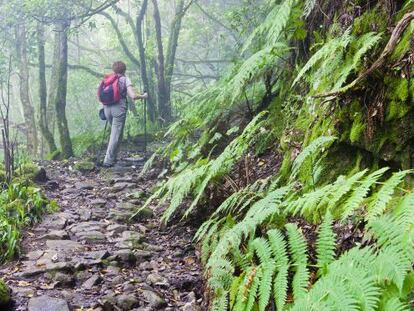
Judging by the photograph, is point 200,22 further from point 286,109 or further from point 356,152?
point 356,152

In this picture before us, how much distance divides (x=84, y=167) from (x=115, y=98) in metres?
1.61

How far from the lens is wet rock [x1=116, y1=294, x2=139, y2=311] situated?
126 inches

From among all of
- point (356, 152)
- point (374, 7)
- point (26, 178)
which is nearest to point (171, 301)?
point (356, 152)

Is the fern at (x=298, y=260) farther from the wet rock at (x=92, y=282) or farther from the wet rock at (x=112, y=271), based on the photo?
the wet rock at (x=112, y=271)

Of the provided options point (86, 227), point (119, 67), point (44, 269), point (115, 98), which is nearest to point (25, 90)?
point (119, 67)

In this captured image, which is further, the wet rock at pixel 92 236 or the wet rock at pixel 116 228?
the wet rock at pixel 116 228

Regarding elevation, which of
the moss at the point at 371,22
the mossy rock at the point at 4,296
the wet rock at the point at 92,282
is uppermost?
the moss at the point at 371,22

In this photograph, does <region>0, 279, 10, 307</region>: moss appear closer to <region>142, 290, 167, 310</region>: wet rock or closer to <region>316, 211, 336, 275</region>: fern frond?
<region>142, 290, 167, 310</region>: wet rock

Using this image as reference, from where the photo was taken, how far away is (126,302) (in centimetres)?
322

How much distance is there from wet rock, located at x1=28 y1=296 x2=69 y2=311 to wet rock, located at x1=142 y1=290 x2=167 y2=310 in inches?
23.4

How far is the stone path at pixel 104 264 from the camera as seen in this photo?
10.8 feet

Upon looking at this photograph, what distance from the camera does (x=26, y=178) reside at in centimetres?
693

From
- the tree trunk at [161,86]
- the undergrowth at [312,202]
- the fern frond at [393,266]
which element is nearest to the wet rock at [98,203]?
the undergrowth at [312,202]

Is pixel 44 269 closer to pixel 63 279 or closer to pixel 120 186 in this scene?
pixel 63 279
